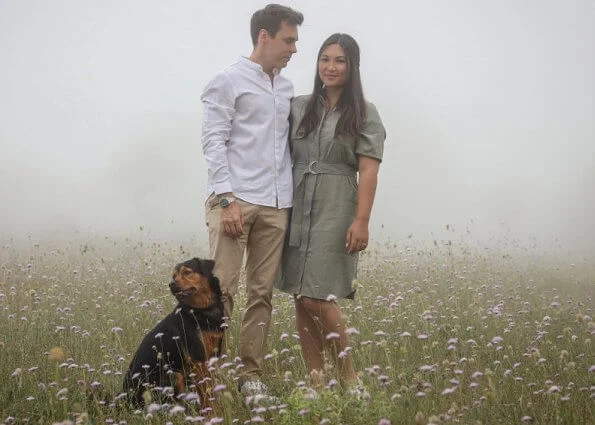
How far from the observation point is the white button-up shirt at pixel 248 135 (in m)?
5.05

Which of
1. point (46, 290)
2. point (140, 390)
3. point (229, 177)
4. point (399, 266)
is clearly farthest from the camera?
point (399, 266)

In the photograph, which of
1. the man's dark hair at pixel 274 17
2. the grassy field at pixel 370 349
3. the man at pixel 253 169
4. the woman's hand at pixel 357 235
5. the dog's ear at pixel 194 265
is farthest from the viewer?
the man's dark hair at pixel 274 17

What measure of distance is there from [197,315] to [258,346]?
30.7 inches

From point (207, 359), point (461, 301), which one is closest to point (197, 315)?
point (207, 359)

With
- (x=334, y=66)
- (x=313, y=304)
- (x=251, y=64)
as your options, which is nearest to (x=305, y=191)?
(x=313, y=304)

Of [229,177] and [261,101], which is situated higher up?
[261,101]

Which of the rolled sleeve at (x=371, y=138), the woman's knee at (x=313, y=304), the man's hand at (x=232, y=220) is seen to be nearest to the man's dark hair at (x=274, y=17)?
the rolled sleeve at (x=371, y=138)

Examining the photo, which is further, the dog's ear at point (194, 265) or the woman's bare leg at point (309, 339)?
the woman's bare leg at point (309, 339)

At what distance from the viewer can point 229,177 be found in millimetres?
4992

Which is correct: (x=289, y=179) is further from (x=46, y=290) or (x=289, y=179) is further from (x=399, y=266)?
(x=399, y=266)

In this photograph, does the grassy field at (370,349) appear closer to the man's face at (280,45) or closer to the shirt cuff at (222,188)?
the shirt cuff at (222,188)

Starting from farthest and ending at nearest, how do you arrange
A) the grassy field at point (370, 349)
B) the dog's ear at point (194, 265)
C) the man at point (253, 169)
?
1. the man at point (253, 169)
2. the dog's ear at point (194, 265)
3. the grassy field at point (370, 349)

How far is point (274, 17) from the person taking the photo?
5.19 metres

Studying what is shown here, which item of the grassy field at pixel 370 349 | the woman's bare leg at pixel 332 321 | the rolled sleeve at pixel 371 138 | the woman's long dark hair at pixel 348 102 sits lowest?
the grassy field at pixel 370 349
